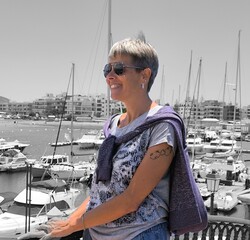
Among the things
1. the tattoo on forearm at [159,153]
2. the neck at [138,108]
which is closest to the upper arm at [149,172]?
the tattoo on forearm at [159,153]

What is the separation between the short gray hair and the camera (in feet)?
5.86

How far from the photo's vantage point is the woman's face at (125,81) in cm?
180

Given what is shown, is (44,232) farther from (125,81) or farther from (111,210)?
(125,81)

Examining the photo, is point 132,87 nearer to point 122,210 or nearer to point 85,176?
point 122,210

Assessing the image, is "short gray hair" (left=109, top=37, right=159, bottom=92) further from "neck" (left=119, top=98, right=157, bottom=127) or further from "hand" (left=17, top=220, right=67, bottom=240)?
"hand" (left=17, top=220, right=67, bottom=240)

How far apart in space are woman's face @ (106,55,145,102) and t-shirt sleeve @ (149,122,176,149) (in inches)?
9.1

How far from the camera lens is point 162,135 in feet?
5.42

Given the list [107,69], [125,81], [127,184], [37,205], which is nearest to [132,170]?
[127,184]

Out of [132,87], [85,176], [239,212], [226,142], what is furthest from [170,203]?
[226,142]

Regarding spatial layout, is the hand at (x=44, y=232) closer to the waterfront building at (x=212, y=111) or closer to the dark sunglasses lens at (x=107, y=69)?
the dark sunglasses lens at (x=107, y=69)

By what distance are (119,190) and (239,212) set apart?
19.6m

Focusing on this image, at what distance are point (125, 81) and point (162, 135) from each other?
0.34 metres

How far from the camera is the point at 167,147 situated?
163cm

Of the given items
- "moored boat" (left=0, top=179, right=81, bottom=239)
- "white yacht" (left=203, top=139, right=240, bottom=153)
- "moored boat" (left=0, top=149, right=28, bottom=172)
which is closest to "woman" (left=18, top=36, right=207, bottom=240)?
"moored boat" (left=0, top=179, right=81, bottom=239)
